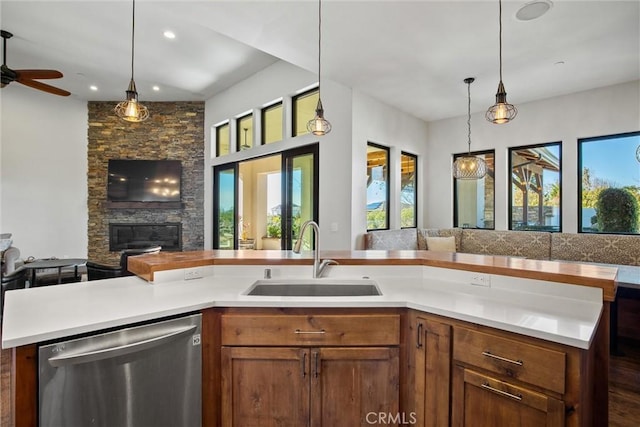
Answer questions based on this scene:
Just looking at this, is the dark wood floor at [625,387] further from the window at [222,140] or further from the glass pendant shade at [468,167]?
the window at [222,140]

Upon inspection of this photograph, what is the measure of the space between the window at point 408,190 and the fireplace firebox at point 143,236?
4762 mm

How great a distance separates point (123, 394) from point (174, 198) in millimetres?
6208

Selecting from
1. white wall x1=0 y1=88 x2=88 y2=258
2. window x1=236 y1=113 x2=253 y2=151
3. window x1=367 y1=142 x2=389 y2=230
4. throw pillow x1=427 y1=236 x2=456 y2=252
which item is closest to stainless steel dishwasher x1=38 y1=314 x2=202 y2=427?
window x1=367 y1=142 x2=389 y2=230

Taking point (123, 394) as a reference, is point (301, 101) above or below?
above

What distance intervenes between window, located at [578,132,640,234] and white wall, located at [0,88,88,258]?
362 inches

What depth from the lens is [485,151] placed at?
5.61m

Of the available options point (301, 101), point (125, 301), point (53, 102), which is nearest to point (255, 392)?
point (125, 301)

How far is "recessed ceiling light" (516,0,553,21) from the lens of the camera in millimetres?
2580

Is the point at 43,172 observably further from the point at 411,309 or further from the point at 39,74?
the point at 411,309

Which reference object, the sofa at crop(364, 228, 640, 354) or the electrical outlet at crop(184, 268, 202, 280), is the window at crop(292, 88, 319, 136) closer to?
the sofa at crop(364, 228, 640, 354)

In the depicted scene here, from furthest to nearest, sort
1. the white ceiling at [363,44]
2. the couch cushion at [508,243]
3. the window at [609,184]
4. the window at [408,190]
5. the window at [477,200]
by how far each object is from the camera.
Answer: the window at [408,190] → the window at [477,200] → the couch cushion at [508,243] → the window at [609,184] → the white ceiling at [363,44]

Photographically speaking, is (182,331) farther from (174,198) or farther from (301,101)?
(174,198)

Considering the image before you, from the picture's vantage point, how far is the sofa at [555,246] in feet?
10.6

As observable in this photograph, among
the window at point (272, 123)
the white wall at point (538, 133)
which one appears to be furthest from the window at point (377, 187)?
the window at point (272, 123)
